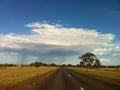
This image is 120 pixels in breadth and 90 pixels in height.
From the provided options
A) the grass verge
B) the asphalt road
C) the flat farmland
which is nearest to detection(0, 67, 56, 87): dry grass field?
the flat farmland

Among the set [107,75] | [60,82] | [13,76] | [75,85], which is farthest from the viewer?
[107,75]

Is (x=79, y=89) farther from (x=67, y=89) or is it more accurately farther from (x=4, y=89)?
(x=4, y=89)

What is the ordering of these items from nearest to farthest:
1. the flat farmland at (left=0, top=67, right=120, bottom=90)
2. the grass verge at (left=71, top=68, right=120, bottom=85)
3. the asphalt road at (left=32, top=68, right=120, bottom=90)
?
1. the asphalt road at (left=32, top=68, right=120, bottom=90)
2. the flat farmland at (left=0, top=67, right=120, bottom=90)
3. the grass verge at (left=71, top=68, right=120, bottom=85)

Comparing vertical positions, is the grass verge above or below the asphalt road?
above

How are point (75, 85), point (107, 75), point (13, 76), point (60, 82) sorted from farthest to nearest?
1. point (107, 75)
2. point (13, 76)
3. point (60, 82)
4. point (75, 85)

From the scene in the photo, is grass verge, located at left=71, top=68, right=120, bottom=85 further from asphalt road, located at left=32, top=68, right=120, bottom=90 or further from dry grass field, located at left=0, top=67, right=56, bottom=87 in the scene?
dry grass field, located at left=0, top=67, right=56, bottom=87

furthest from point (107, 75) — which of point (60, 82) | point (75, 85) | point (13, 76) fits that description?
point (75, 85)

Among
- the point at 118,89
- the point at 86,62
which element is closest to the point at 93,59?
the point at 86,62

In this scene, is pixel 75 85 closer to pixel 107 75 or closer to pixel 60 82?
pixel 60 82

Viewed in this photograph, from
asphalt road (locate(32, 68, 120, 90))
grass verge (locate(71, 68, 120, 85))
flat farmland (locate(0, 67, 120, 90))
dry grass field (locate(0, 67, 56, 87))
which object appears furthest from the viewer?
grass verge (locate(71, 68, 120, 85))

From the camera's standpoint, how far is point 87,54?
112 meters

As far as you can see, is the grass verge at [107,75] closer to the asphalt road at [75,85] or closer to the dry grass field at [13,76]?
the asphalt road at [75,85]

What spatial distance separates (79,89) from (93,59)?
96.3 m

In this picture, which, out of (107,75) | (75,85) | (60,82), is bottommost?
(75,85)
